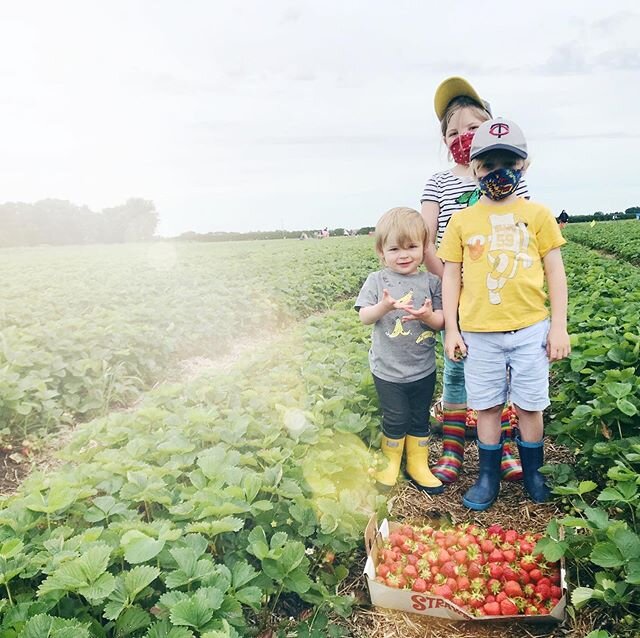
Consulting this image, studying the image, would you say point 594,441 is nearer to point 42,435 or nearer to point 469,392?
point 469,392

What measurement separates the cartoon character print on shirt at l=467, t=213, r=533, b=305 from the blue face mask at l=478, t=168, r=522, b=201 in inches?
4.4

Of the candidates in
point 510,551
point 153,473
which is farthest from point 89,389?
point 510,551

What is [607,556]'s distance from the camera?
6.82ft

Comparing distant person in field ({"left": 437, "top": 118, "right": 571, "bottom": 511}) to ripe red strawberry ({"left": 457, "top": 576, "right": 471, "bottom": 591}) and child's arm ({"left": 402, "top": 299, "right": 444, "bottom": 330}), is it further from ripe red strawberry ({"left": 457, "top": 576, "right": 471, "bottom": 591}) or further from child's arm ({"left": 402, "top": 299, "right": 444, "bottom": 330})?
ripe red strawberry ({"left": 457, "top": 576, "right": 471, "bottom": 591})

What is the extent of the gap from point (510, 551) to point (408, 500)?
89cm

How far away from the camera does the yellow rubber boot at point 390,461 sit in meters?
3.33

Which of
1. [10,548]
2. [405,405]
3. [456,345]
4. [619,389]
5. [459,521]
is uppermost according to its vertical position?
[456,345]

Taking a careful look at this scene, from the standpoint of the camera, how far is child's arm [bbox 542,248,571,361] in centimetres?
284

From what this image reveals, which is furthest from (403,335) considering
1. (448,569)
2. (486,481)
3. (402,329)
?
(448,569)

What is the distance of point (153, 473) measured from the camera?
102 inches

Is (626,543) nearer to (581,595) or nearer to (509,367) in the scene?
(581,595)

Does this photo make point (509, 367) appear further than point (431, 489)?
No

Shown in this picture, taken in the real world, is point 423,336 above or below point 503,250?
below

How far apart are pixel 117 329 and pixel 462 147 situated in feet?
16.0
